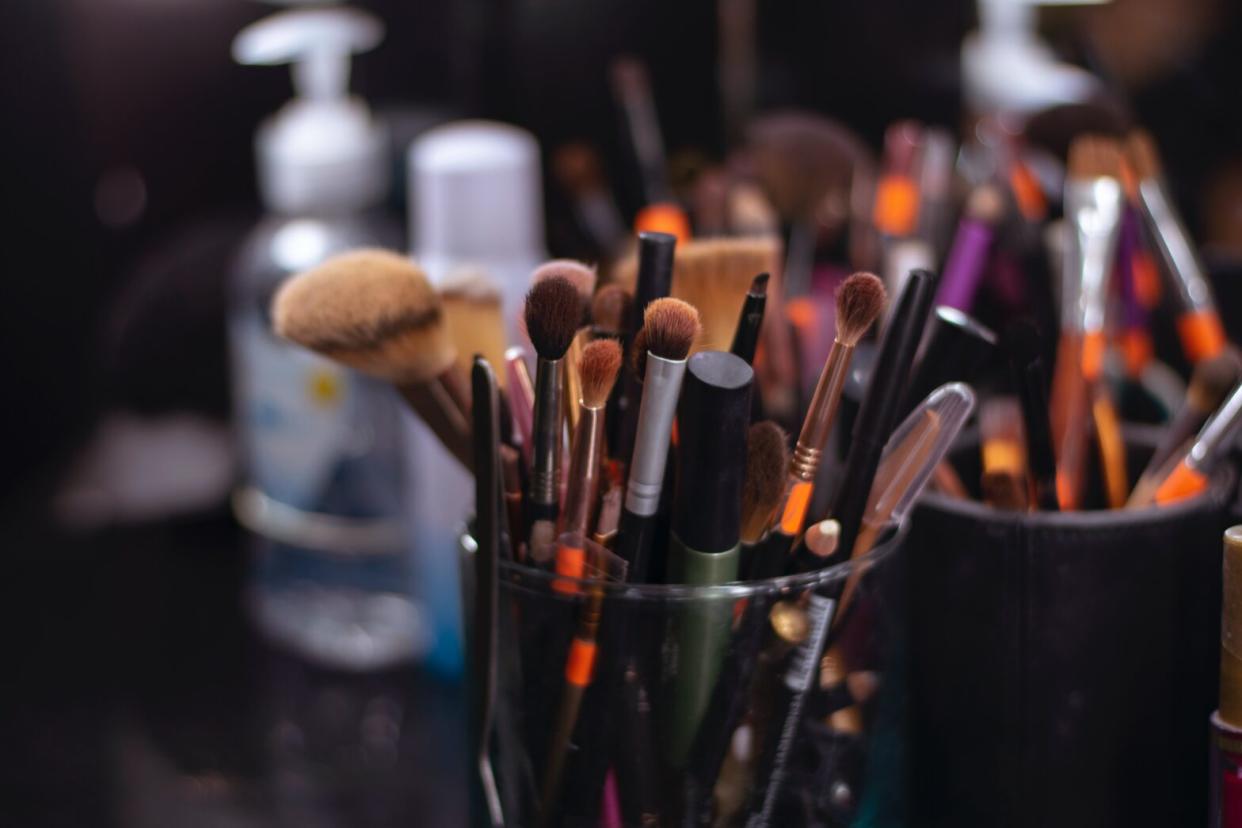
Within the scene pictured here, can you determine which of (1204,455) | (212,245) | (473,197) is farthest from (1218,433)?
(212,245)

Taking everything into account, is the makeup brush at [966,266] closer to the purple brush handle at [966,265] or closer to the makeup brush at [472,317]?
the purple brush handle at [966,265]

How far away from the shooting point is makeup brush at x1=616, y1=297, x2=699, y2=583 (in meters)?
0.27

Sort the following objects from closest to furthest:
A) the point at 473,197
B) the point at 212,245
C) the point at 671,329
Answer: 1. the point at 671,329
2. the point at 473,197
3. the point at 212,245

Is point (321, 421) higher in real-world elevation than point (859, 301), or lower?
lower

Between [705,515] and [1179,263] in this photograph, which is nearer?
[705,515]

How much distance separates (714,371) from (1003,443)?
0.42ft

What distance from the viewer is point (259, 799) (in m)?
0.44

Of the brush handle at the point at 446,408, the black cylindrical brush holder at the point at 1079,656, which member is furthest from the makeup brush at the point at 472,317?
the black cylindrical brush holder at the point at 1079,656

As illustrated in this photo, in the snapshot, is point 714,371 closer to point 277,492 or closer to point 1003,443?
point 1003,443

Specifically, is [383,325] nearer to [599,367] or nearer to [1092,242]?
[599,367]

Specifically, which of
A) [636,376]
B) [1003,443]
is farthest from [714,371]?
[1003,443]

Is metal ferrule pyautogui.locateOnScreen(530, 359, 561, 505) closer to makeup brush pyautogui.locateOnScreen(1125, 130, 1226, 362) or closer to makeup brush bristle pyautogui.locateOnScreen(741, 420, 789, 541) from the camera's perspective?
makeup brush bristle pyautogui.locateOnScreen(741, 420, 789, 541)

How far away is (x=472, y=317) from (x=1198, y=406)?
0.19m

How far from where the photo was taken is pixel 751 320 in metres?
0.30
